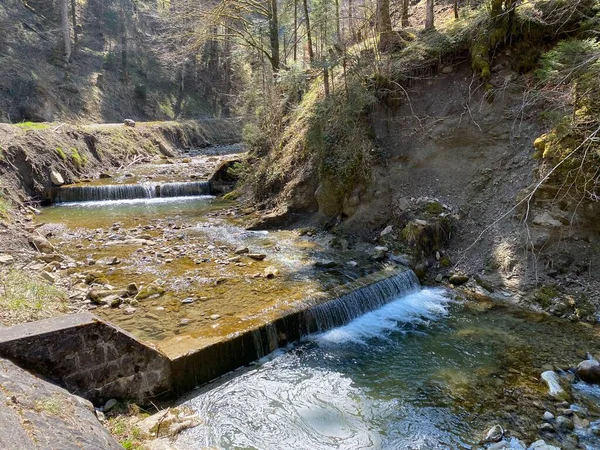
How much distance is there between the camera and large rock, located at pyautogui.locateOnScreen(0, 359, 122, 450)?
91.4 inches

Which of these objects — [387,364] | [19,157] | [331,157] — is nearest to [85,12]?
[19,157]

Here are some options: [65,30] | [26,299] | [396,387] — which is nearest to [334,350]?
[396,387]

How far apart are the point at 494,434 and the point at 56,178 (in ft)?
50.3

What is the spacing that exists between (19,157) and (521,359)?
48.8 feet

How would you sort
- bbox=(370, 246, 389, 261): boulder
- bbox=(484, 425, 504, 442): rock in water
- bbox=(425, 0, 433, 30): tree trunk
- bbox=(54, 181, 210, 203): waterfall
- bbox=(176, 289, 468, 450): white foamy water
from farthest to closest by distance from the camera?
bbox=(54, 181, 210, 203): waterfall
bbox=(425, 0, 433, 30): tree trunk
bbox=(370, 246, 389, 261): boulder
bbox=(176, 289, 468, 450): white foamy water
bbox=(484, 425, 504, 442): rock in water

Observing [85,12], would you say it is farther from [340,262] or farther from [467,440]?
[467,440]

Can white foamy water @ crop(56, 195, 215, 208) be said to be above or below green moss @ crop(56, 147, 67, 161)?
below

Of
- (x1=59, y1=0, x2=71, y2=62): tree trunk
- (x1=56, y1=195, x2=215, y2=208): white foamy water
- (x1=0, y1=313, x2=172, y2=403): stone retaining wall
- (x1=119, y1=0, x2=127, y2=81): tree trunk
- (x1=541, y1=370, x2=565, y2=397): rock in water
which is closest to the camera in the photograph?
(x1=0, y1=313, x2=172, y2=403): stone retaining wall

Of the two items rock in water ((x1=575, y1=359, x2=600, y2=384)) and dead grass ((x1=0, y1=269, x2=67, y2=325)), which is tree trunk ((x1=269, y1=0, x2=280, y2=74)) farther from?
rock in water ((x1=575, y1=359, x2=600, y2=384))

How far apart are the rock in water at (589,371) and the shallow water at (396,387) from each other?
24cm

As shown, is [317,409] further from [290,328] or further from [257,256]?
[257,256]

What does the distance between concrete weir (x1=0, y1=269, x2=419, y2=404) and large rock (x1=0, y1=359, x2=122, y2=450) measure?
324 millimetres

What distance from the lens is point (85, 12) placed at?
3272 cm

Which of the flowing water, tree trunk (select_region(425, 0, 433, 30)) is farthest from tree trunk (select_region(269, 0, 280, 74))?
tree trunk (select_region(425, 0, 433, 30))
